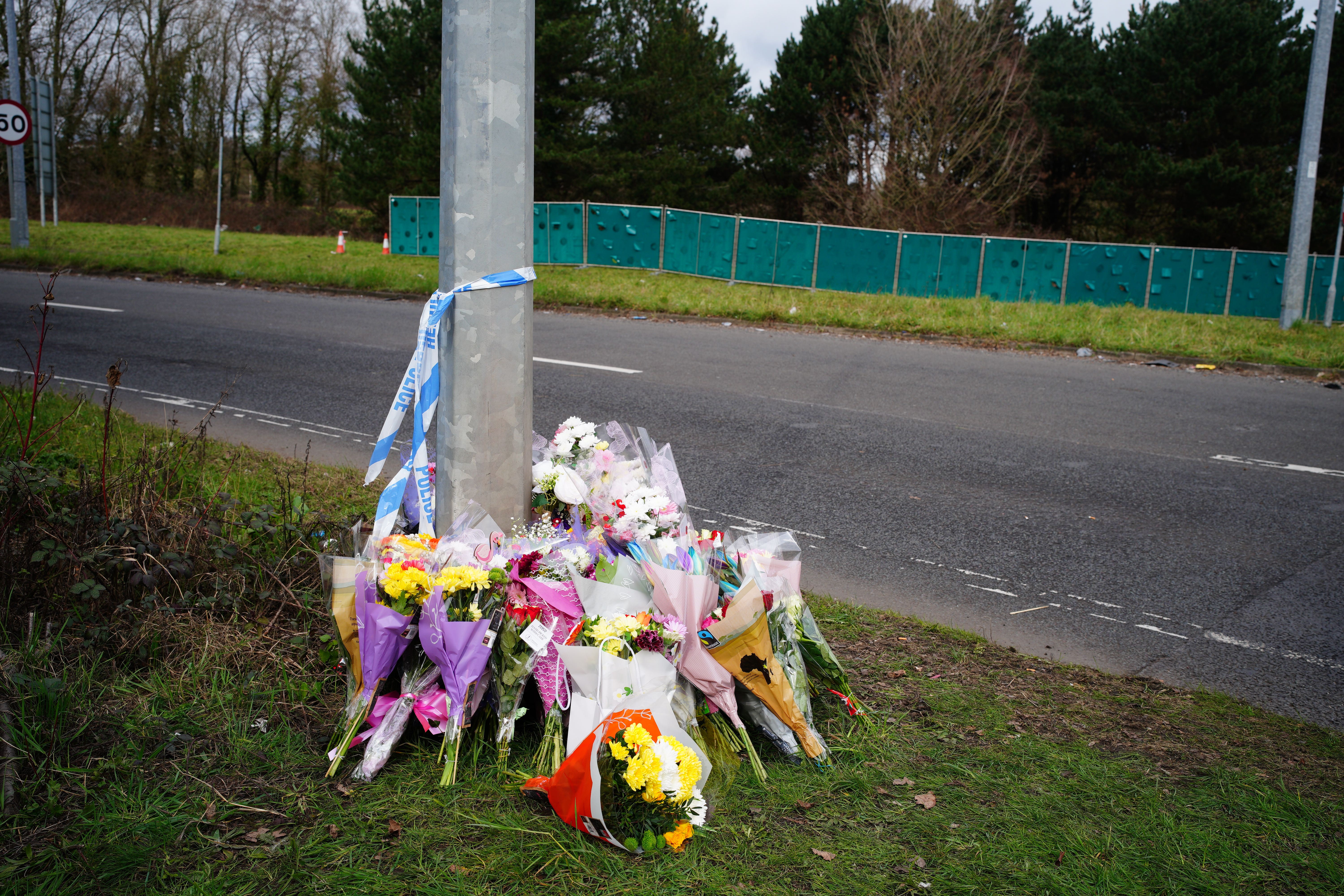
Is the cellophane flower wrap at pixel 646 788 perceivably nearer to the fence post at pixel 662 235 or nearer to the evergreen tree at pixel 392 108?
the fence post at pixel 662 235

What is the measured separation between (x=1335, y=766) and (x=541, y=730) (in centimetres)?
242

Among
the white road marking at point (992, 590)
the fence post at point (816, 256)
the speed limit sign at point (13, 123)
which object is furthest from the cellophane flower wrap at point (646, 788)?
the fence post at point (816, 256)

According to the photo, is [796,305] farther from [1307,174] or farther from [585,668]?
[585,668]

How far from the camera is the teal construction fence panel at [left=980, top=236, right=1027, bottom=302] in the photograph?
21.2 meters

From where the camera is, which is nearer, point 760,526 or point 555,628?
point 555,628

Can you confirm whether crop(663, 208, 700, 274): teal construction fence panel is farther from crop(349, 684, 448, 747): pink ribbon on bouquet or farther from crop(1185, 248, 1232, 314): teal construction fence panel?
crop(349, 684, 448, 747): pink ribbon on bouquet

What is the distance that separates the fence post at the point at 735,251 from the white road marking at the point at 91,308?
11.9 m

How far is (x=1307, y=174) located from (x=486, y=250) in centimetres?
1436

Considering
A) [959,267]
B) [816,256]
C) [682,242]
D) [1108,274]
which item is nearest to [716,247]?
[682,242]

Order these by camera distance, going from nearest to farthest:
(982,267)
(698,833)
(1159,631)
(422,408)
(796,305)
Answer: (698,833), (422,408), (1159,631), (796,305), (982,267)

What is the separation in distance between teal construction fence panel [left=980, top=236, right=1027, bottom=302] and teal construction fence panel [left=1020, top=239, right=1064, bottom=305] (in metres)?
0.14

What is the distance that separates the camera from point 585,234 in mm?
22656

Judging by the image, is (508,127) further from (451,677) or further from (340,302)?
(340,302)

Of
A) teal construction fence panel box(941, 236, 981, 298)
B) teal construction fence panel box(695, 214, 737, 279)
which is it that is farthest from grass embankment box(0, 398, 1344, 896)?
teal construction fence panel box(941, 236, 981, 298)
